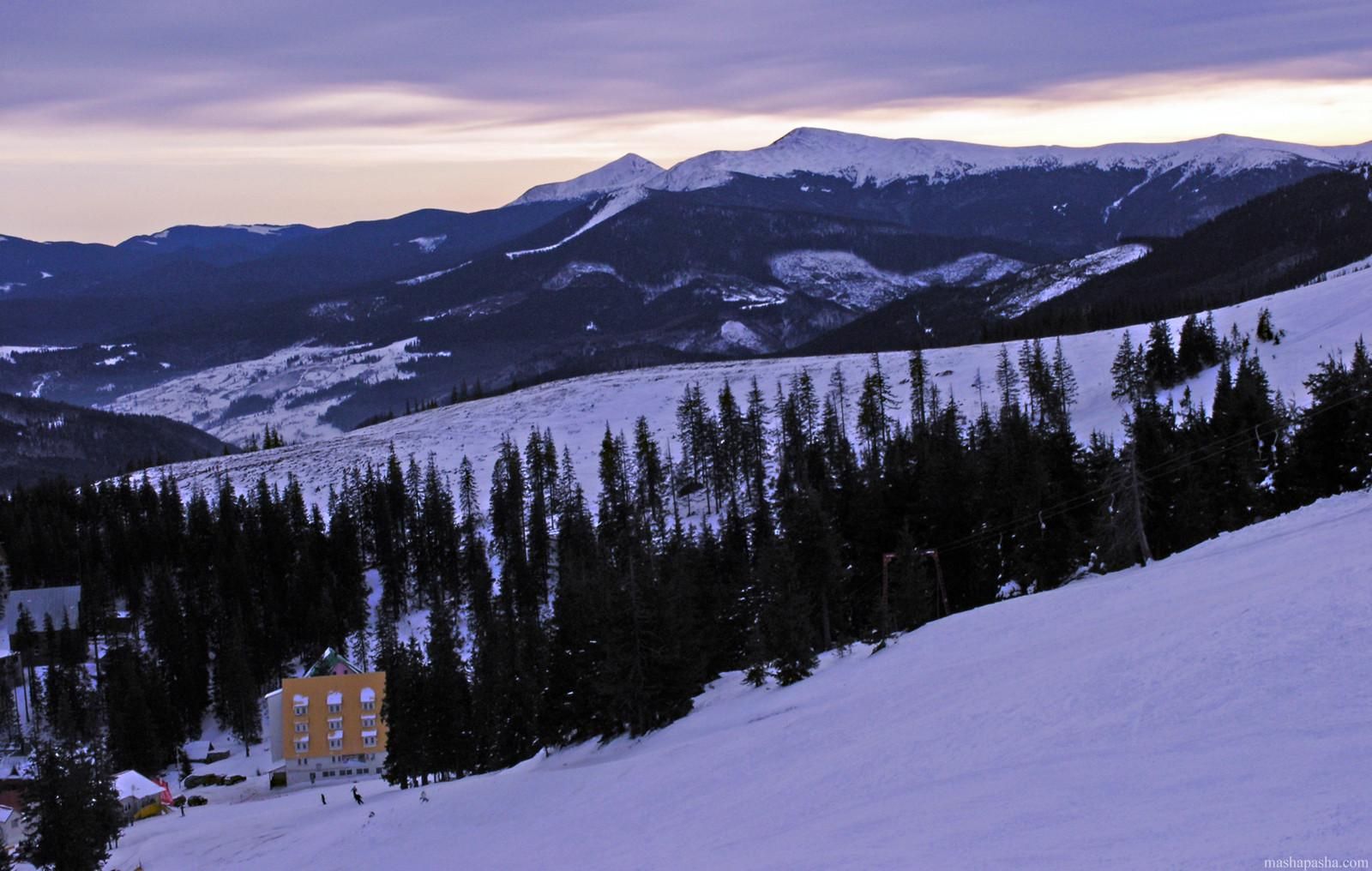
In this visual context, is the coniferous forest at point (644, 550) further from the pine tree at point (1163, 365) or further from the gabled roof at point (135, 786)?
the gabled roof at point (135, 786)

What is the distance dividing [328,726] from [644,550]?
78.0 ft

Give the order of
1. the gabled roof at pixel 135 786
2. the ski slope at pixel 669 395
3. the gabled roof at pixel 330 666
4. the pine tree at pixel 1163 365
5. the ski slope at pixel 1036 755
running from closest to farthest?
the ski slope at pixel 1036 755 < the gabled roof at pixel 135 786 < the gabled roof at pixel 330 666 < the pine tree at pixel 1163 365 < the ski slope at pixel 669 395

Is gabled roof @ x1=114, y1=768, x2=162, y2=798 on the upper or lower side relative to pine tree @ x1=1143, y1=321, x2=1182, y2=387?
lower

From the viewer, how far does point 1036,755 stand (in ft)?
76.1

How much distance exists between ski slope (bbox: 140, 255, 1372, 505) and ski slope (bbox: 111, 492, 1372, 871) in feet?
238

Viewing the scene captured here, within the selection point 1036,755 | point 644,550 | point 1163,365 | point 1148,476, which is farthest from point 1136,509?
point 1163,365

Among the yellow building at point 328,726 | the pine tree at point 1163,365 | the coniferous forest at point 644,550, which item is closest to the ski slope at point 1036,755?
the coniferous forest at point 644,550

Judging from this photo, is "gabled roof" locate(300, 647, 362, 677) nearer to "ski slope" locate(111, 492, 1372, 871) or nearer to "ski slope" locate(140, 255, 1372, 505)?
"ski slope" locate(111, 492, 1372, 871)

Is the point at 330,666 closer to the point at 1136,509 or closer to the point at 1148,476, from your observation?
the point at 1148,476

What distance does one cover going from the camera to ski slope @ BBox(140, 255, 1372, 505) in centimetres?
11262

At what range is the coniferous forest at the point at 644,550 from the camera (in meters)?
54.1

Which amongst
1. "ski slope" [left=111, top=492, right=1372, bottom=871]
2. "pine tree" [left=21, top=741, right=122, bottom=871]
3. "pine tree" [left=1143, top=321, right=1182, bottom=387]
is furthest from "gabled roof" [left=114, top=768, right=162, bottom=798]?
"pine tree" [left=1143, top=321, right=1182, bottom=387]

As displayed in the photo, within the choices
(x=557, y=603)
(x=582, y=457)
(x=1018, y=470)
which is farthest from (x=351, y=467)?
Result: (x=1018, y=470)

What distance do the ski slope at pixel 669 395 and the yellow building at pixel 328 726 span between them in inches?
2167
